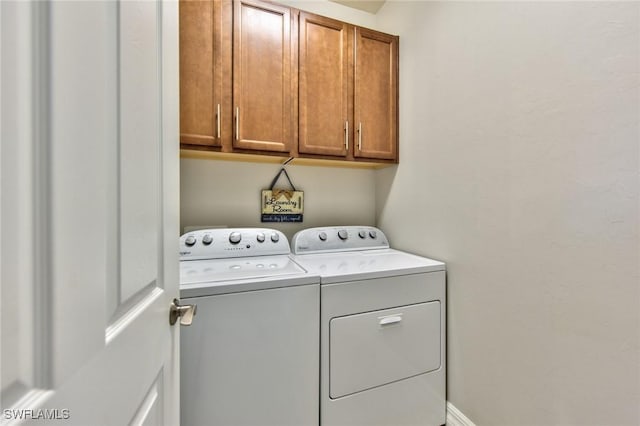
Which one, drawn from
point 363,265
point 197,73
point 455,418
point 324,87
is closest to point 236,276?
point 363,265

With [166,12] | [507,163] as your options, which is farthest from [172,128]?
[507,163]

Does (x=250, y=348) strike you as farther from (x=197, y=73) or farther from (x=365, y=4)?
(x=365, y=4)

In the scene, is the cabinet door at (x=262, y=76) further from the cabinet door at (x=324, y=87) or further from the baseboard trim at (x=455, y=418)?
the baseboard trim at (x=455, y=418)

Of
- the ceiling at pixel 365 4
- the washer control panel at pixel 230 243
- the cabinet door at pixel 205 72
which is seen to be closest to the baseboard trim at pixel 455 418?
the washer control panel at pixel 230 243

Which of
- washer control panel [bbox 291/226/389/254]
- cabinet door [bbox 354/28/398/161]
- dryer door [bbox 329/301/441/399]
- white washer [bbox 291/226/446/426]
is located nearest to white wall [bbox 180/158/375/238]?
washer control panel [bbox 291/226/389/254]

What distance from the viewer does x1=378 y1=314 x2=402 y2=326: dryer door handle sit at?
49.5 inches

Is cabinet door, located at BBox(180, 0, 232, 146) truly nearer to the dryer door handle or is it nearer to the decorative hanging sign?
the decorative hanging sign

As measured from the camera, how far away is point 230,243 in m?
1.54

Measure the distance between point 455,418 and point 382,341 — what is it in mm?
606

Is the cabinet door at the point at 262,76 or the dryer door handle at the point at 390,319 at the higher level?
the cabinet door at the point at 262,76

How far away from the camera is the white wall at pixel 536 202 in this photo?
0.82m

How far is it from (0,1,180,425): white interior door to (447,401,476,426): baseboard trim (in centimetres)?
141

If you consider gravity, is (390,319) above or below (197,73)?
below

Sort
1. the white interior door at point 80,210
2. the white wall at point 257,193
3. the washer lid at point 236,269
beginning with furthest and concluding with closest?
1. the white wall at point 257,193
2. the washer lid at point 236,269
3. the white interior door at point 80,210
